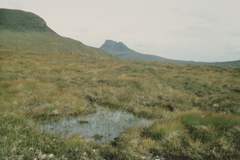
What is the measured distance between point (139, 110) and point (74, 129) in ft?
17.1

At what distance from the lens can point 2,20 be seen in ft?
506

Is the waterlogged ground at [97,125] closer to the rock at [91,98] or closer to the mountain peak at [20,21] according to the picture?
the rock at [91,98]

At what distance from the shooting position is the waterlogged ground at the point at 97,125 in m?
7.25

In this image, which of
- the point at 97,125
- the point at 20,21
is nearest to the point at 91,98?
the point at 97,125

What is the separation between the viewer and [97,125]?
8523mm

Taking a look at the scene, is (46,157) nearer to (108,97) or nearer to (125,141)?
(125,141)

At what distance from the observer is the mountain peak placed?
14762cm

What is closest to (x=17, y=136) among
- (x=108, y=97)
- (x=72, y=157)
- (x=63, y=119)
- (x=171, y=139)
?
(x=72, y=157)

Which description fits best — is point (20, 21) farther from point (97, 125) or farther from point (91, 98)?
point (97, 125)

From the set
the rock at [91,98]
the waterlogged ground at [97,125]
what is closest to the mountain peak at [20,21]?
the rock at [91,98]

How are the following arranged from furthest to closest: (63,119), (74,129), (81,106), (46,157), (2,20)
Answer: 1. (2,20)
2. (81,106)
3. (63,119)
4. (74,129)
5. (46,157)

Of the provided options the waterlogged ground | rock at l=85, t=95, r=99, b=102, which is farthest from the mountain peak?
the waterlogged ground

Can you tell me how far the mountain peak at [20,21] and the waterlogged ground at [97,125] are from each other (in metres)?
170

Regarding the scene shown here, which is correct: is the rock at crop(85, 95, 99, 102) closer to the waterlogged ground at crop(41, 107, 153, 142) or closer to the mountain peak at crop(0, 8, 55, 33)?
the waterlogged ground at crop(41, 107, 153, 142)
